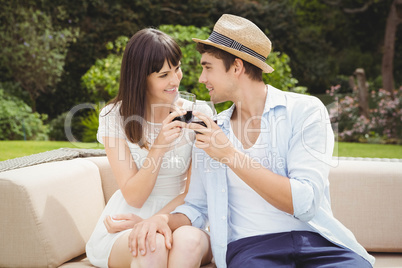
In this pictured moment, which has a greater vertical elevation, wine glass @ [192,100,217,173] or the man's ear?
the man's ear

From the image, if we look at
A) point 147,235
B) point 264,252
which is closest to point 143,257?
point 147,235

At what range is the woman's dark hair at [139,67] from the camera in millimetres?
2590

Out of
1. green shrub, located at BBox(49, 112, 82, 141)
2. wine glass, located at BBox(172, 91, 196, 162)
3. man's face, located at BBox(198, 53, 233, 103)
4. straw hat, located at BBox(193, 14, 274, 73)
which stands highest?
straw hat, located at BBox(193, 14, 274, 73)

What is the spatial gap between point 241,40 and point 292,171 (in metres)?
0.73

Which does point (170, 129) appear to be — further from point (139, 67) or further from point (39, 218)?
point (39, 218)

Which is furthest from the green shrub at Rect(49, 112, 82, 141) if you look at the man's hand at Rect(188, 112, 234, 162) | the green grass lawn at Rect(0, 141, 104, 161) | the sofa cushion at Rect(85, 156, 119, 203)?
the man's hand at Rect(188, 112, 234, 162)

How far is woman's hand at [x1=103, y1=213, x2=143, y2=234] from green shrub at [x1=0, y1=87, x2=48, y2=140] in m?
6.69

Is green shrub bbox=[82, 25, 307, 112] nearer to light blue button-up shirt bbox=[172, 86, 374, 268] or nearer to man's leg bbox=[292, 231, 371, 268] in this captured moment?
light blue button-up shirt bbox=[172, 86, 374, 268]

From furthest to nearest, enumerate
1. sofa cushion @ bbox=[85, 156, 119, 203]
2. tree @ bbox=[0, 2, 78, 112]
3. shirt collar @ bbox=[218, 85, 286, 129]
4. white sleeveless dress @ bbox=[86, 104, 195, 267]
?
tree @ bbox=[0, 2, 78, 112] → sofa cushion @ bbox=[85, 156, 119, 203] → white sleeveless dress @ bbox=[86, 104, 195, 267] → shirt collar @ bbox=[218, 85, 286, 129]

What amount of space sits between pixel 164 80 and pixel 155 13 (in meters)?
9.44

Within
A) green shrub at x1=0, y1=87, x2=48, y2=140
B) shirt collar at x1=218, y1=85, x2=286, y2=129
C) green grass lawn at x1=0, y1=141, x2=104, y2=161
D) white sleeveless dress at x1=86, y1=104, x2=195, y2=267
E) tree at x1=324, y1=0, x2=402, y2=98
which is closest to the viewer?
shirt collar at x1=218, y1=85, x2=286, y2=129

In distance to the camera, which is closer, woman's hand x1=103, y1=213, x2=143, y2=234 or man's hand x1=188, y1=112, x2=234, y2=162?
man's hand x1=188, y1=112, x2=234, y2=162

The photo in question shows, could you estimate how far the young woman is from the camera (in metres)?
2.40

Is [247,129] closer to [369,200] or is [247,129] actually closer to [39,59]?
[369,200]
